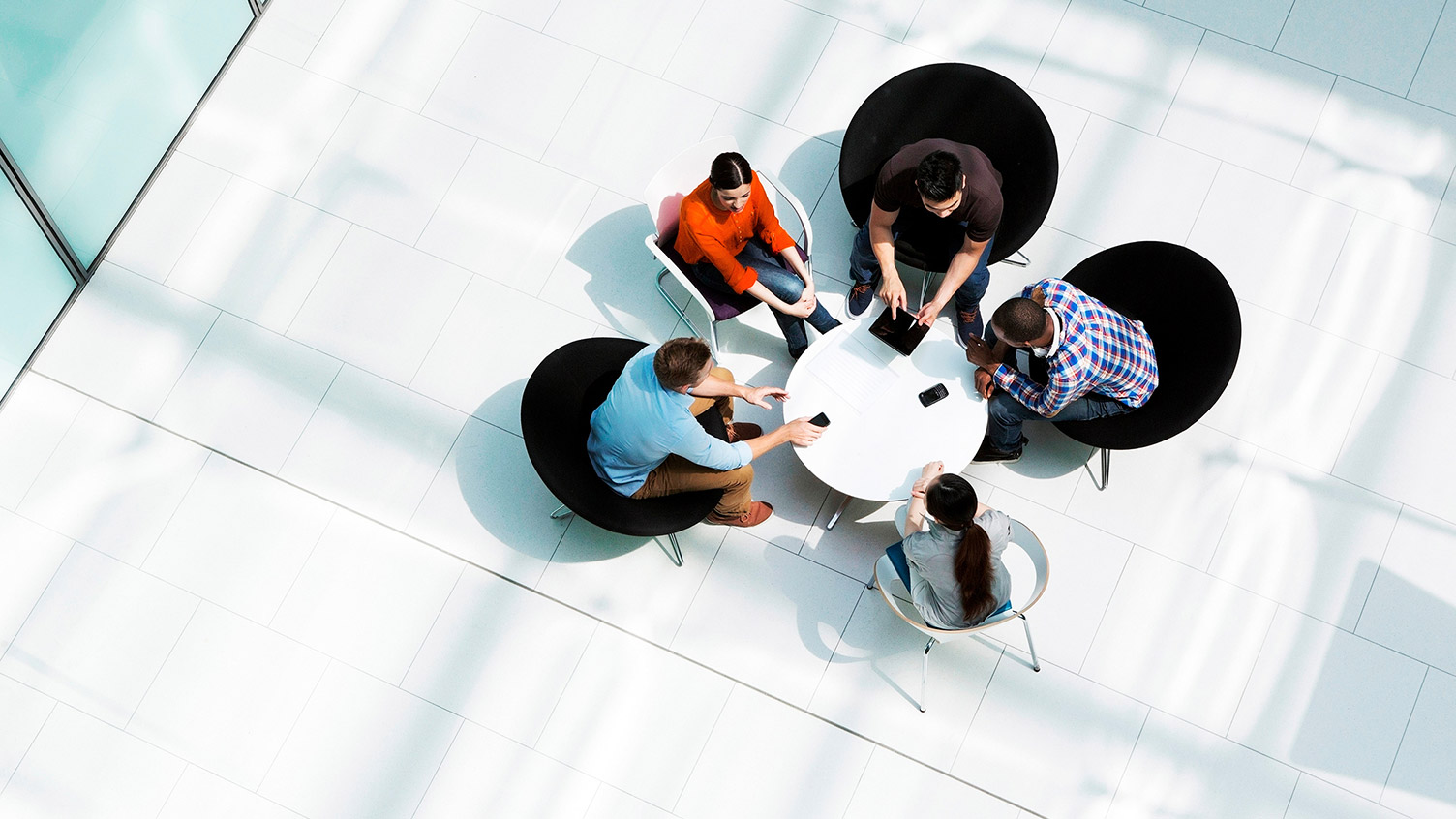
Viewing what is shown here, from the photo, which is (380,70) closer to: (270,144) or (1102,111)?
(270,144)

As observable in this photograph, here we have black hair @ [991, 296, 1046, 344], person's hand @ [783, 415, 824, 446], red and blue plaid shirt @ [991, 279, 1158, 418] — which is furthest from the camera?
person's hand @ [783, 415, 824, 446]

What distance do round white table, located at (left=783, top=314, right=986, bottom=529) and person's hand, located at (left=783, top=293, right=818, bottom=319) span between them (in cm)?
24

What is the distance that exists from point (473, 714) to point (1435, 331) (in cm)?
467

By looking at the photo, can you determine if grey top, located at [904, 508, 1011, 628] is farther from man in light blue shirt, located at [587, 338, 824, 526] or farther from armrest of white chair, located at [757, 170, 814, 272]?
armrest of white chair, located at [757, 170, 814, 272]

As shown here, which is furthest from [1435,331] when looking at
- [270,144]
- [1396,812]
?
[270,144]

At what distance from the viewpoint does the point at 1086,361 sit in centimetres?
421

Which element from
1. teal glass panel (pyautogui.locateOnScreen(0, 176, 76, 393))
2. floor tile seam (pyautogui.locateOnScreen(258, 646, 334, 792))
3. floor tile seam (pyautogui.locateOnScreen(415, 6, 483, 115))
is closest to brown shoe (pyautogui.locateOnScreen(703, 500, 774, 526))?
floor tile seam (pyautogui.locateOnScreen(258, 646, 334, 792))

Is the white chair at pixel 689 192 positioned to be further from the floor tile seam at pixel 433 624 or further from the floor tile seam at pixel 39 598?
the floor tile seam at pixel 39 598

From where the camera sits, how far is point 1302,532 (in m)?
4.80

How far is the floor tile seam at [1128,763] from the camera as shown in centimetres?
445

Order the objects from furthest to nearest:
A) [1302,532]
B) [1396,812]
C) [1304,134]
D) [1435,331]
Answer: [1304,134], [1435,331], [1302,532], [1396,812]

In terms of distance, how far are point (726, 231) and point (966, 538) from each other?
5.34 feet

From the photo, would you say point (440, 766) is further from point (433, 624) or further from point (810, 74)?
point (810, 74)

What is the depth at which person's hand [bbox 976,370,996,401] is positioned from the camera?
4.43m
